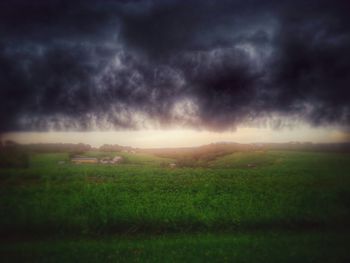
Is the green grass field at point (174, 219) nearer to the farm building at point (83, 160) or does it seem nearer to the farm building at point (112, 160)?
the farm building at point (83, 160)

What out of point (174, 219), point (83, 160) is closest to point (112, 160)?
point (83, 160)

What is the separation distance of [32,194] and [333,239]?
1699 centimetres

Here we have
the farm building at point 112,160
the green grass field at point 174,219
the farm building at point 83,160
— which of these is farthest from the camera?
the farm building at point 112,160

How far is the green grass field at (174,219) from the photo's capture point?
34.3ft

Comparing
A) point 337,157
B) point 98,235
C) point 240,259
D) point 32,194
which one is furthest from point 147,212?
point 337,157

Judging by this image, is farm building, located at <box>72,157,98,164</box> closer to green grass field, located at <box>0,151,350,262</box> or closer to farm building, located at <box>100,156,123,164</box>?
farm building, located at <box>100,156,123,164</box>

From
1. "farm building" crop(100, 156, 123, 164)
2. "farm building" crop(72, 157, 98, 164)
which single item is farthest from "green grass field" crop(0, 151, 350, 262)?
"farm building" crop(100, 156, 123, 164)

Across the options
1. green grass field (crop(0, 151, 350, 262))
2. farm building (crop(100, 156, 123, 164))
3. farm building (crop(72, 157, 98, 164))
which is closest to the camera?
green grass field (crop(0, 151, 350, 262))

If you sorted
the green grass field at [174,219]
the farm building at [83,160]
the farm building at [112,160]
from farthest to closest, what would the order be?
the farm building at [112,160] < the farm building at [83,160] < the green grass field at [174,219]

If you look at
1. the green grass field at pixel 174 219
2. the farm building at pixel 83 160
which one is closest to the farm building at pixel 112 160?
the farm building at pixel 83 160

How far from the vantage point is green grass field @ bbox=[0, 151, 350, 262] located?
10.4 meters

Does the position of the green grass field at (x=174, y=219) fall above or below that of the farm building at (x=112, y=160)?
below

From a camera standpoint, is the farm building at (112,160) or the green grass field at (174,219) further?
the farm building at (112,160)

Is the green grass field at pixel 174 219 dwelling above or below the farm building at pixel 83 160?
below
